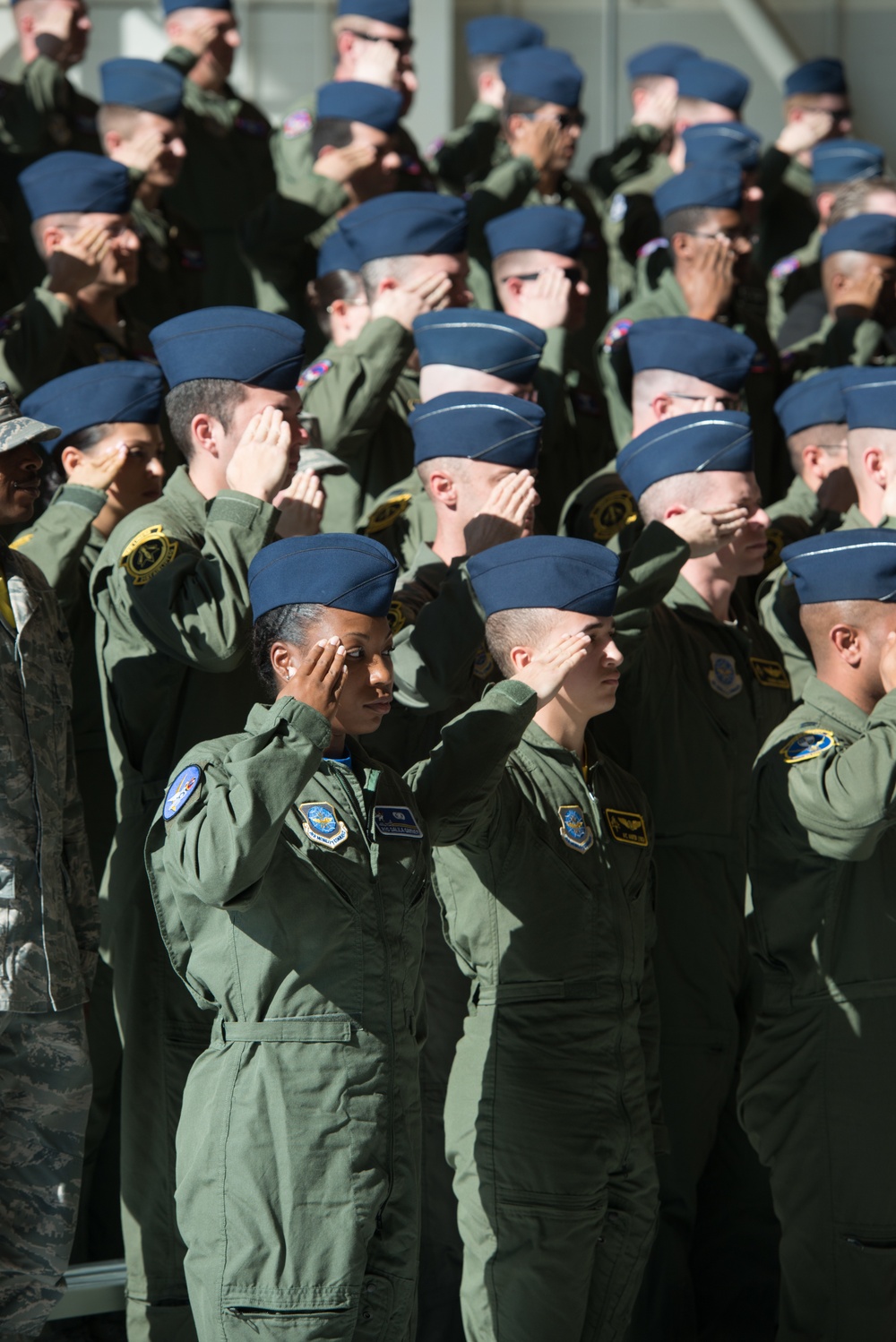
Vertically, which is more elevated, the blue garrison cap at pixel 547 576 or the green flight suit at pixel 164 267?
the blue garrison cap at pixel 547 576

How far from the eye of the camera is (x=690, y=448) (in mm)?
3738

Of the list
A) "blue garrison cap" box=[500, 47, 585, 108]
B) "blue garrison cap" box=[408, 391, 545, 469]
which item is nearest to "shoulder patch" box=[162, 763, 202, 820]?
"blue garrison cap" box=[408, 391, 545, 469]

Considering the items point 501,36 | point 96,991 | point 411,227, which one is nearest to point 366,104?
point 411,227

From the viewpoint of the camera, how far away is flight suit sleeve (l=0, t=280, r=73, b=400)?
4.32 m

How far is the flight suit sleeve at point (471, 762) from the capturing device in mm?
2695

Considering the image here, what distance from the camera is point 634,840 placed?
3137 mm

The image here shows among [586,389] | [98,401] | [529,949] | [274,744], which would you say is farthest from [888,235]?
[274,744]

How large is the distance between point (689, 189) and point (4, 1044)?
379 centimetres

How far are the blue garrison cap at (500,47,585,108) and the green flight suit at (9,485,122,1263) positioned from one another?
3442mm

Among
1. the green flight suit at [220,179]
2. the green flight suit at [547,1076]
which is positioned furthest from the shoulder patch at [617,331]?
the green flight suit at [547,1076]

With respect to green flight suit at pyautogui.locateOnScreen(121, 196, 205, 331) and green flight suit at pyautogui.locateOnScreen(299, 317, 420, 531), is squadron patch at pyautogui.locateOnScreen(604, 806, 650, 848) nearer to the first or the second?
green flight suit at pyautogui.locateOnScreen(299, 317, 420, 531)

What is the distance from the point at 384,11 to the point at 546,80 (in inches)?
29.3

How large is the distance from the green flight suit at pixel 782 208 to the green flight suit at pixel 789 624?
3544mm

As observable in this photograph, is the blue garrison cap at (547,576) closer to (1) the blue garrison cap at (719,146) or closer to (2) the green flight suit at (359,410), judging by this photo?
(2) the green flight suit at (359,410)
